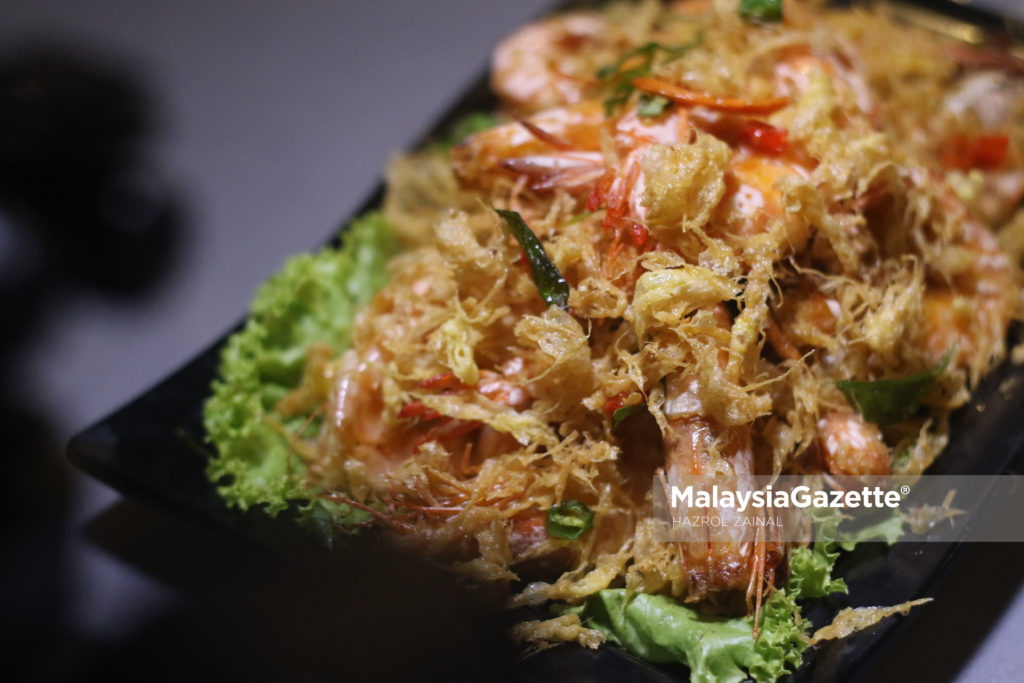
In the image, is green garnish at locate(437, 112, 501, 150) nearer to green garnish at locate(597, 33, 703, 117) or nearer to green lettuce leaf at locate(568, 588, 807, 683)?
green garnish at locate(597, 33, 703, 117)

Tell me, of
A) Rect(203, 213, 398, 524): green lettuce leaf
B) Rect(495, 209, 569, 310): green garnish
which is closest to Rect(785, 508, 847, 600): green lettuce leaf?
Rect(495, 209, 569, 310): green garnish

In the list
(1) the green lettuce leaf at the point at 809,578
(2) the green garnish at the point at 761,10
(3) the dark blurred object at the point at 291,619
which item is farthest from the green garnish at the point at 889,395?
(2) the green garnish at the point at 761,10

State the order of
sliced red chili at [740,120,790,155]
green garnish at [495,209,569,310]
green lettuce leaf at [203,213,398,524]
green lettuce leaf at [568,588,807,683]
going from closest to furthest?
green lettuce leaf at [568,588,807,683] → green garnish at [495,209,569,310] → sliced red chili at [740,120,790,155] → green lettuce leaf at [203,213,398,524]

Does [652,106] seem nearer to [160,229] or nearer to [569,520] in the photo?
[569,520]

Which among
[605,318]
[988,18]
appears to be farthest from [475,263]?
[988,18]

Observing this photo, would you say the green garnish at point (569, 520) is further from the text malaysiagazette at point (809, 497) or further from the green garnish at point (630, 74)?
the green garnish at point (630, 74)
